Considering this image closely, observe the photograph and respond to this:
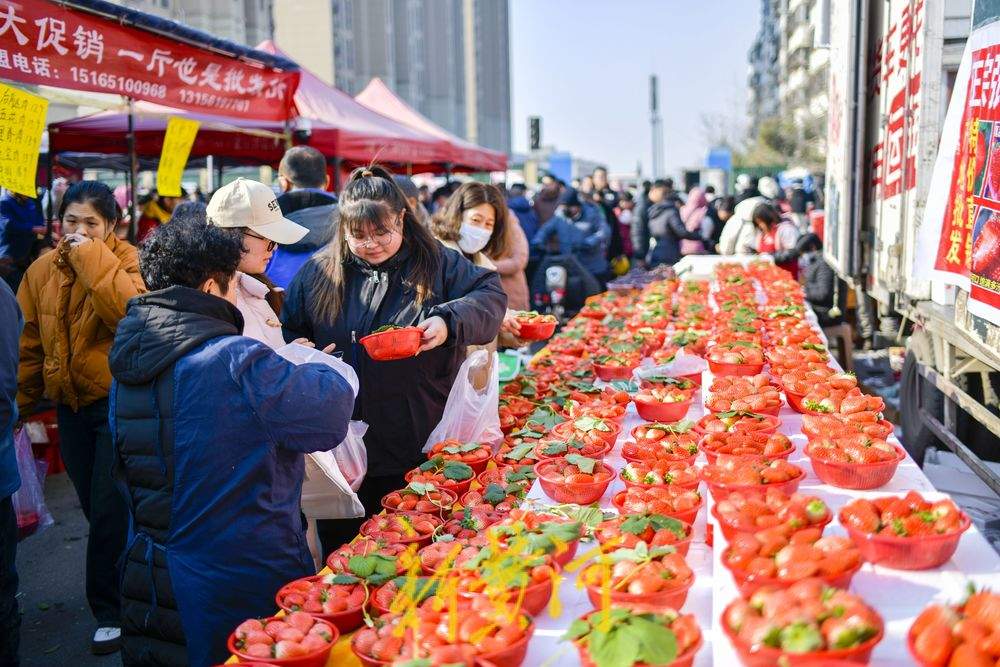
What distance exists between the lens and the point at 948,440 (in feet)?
15.7

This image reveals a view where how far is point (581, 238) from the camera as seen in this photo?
10.9 metres

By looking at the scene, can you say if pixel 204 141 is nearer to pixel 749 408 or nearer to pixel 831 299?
pixel 831 299

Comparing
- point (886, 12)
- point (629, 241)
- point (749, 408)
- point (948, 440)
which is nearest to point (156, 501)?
point (749, 408)

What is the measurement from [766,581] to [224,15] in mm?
37034

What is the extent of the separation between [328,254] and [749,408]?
1.68 metres

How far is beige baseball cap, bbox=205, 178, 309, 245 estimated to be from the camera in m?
3.18

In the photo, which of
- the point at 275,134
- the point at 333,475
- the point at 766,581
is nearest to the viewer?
the point at 766,581

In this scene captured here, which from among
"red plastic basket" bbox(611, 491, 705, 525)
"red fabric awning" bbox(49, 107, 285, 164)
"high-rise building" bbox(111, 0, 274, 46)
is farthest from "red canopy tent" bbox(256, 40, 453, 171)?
"high-rise building" bbox(111, 0, 274, 46)

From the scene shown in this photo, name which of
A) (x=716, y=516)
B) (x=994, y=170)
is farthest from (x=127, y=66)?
(x=716, y=516)

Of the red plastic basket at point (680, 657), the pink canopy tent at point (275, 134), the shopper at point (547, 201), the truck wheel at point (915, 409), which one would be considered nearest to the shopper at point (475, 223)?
the truck wheel at point (915, 409)

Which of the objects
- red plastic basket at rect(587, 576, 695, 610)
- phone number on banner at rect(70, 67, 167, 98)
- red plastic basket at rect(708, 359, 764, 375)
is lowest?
red plastic basket at rect(587, 576, 695, 610)

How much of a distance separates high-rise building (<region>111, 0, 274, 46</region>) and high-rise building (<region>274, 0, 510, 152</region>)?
8034 millimetres

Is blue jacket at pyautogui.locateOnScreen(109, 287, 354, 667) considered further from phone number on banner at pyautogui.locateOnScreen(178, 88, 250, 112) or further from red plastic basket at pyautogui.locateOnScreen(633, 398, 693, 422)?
phone number on banner at pyautogui.locateOnScreen(178, 88, 250, 112)

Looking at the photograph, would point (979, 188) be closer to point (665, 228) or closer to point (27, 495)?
point (27, 495)
